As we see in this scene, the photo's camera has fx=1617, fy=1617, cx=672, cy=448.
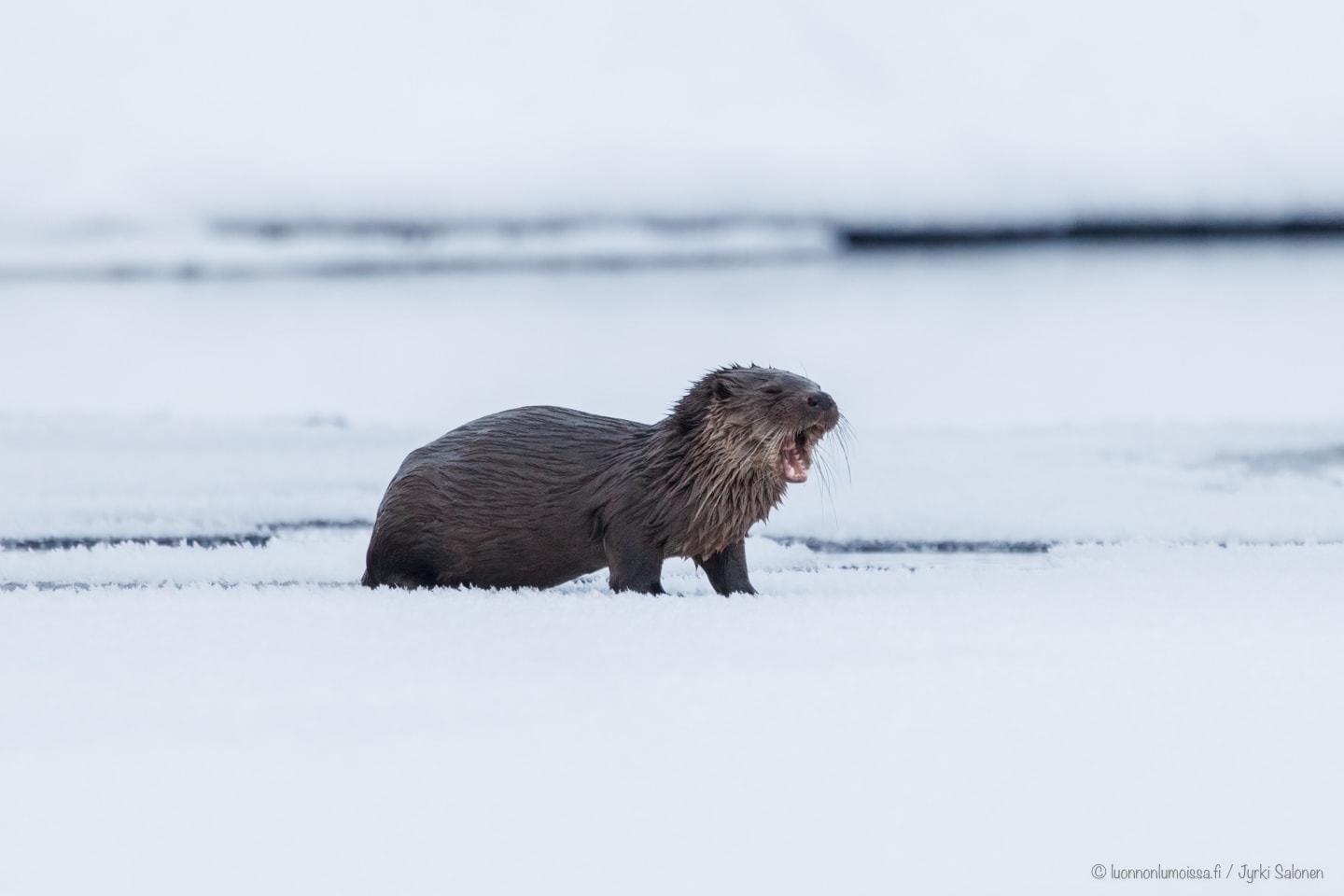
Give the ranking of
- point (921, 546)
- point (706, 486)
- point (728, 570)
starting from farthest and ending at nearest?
1. point (921, 546)
2. point (728, 570)
3. point (706, 486)

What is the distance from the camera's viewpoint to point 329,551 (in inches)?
116

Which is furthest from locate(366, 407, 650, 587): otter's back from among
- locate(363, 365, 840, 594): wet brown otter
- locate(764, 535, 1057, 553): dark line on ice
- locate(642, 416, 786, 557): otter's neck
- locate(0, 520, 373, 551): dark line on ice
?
locate(764, 535, 1057, 553): dark line on ice

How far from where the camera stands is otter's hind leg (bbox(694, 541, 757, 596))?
250cm

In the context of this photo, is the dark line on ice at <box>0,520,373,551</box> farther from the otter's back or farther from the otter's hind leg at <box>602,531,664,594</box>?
the otter's hind leg at <box>602,531,664,594</box>

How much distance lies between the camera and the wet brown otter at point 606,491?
95.0 inches

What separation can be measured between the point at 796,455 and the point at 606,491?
0.30m

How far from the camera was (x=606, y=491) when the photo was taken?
246cm

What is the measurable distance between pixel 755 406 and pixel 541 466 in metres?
0.35

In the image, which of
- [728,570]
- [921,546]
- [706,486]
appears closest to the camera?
[706,486]

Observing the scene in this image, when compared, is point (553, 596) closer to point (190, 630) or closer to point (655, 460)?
point (655, 460)

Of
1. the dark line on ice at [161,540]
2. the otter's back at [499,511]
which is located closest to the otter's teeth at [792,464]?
the otter's back at [499,511]

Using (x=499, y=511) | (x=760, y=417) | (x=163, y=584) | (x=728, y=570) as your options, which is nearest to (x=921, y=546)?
(x=728, y=570)

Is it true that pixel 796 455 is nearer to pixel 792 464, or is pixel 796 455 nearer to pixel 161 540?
pixel 792 464

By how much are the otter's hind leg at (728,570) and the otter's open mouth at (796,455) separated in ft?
0.45
